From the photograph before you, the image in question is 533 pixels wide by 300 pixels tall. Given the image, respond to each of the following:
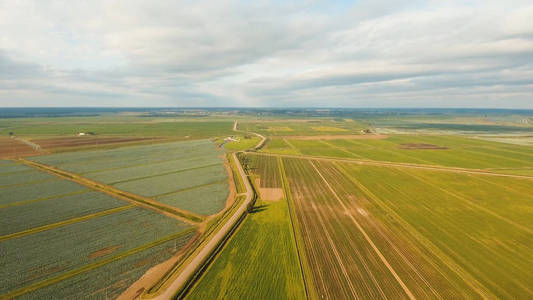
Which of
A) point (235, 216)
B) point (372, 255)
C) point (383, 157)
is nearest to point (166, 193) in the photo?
point (235, 216)

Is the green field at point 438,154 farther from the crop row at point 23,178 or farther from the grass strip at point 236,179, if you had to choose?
the crop row at point 23,178

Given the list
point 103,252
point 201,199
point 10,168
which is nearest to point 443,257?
point 201,199

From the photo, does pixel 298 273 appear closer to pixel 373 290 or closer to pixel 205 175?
pixel 373 290

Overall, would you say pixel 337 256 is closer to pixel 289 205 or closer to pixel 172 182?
pixel 289 205

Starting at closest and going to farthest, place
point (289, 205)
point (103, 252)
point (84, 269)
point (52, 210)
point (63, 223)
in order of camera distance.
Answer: point (84, 269), point (103, 252), point (63, 223), point (52, 210), point (289, 205)

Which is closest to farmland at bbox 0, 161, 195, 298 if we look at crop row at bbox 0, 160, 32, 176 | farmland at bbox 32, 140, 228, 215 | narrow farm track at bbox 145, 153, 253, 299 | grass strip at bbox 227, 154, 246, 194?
narrow farm track at bbox 145, 153, 253, 299

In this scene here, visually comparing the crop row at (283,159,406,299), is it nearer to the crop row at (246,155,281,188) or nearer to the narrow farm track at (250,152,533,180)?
the crop row at (246,155,281,188)
